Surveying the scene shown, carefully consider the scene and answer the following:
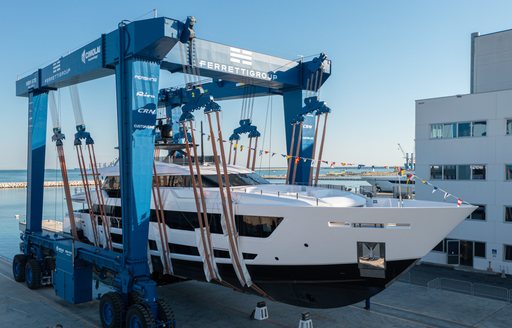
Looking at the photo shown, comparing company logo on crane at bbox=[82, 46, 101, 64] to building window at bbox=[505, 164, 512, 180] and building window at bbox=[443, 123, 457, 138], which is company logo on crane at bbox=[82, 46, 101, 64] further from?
building window at bbox=[505, 164, 512, 180]

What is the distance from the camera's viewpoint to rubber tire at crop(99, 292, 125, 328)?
34.8 ft

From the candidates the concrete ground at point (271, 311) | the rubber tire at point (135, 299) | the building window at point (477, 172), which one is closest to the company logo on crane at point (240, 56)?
the rubber tire at point (135, 299)

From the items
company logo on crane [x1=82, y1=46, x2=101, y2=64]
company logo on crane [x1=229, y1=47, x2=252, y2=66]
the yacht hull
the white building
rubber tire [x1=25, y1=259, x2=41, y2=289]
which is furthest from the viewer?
the white building

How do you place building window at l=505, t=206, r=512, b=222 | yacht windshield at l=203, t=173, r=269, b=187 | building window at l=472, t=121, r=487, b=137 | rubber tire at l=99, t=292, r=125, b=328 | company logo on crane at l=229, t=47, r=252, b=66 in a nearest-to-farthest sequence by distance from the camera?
1. rubber tire at l=99, t=292, r=125, b=328
2. yacht windshield at l=203, t=173, r=269, b=187
3. company logo on crane at l=229, t=47, r=252, b=66
4. building window at l=505, t=206, r=512, b=222
5. building window at l=472, t=121, r=487, b=137

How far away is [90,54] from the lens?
1198cm

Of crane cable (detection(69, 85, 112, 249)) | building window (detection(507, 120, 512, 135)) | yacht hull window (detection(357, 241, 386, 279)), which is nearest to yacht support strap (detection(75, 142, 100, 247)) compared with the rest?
crane cable (detection(69, 85, 112, 249))

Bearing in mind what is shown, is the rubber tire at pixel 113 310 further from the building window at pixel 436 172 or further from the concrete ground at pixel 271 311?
the building window at pixel 436 172

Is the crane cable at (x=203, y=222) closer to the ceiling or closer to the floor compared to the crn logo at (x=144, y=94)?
closer to the floor

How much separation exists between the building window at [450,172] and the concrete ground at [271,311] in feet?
21.8

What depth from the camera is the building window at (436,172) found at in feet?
66.6

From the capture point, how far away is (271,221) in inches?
397

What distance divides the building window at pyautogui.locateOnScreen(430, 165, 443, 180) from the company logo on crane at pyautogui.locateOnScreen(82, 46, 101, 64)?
1595cm

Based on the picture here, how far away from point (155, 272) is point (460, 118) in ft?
49.3

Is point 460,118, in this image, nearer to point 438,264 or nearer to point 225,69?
point 438,264
